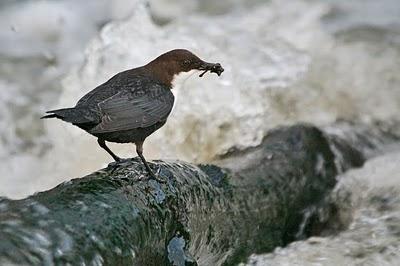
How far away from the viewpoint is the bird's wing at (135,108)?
3746mm

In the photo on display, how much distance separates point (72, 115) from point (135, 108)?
17.9 inches

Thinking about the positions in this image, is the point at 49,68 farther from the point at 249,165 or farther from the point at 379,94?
the point at 249,165

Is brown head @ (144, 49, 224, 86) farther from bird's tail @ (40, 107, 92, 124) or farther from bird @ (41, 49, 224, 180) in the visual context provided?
bird's tail @ (40, 107, 92, 124)

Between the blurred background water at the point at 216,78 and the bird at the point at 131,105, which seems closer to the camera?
the bird at the point at 131,105

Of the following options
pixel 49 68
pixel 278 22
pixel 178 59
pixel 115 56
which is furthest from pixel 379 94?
pixel 178 59

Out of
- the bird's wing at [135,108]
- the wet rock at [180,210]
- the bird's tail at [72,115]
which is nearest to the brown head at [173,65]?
the bird's wing at [135,108]

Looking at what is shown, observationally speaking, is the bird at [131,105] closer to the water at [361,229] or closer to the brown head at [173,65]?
the brown head at [173,65]

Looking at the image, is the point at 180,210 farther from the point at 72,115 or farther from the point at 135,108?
the point at 72,115

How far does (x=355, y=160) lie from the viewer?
579 cm

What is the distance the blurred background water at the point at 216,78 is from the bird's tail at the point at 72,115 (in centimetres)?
132

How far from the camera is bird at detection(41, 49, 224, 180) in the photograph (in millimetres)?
3684

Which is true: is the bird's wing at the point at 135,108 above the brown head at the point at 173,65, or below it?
below

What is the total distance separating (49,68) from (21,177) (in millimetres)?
2772

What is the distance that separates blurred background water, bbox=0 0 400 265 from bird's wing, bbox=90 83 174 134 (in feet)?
3.10
